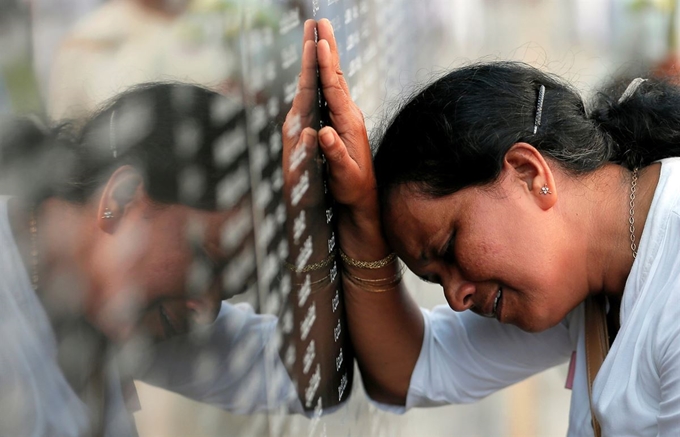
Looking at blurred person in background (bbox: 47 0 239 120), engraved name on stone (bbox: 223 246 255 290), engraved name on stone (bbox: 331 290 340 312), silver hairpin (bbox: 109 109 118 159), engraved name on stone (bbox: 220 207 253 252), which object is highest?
blurred person in background (bbox: 47 0 239 120)

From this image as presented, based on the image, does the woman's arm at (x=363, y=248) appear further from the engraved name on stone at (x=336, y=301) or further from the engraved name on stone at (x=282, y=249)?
the engraved name on stone at (x=282, y=249)

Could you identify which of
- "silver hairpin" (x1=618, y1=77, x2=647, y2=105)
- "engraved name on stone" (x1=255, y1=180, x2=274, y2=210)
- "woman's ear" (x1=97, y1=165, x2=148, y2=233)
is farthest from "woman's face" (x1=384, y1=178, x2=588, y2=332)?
"woman's ear" (x1=97, y1=165, x2=148, y2=233)

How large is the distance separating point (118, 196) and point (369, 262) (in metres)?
0.63

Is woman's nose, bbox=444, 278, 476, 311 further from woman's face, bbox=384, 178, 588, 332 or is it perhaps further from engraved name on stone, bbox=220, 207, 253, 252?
engraved name on stone, bbox=220, 207, 253, 252

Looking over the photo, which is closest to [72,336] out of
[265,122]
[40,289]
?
[40,289]

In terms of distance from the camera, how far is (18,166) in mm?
255

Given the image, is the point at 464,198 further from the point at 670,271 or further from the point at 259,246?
the point at 259,246

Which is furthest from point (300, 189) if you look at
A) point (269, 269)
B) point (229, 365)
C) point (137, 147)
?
point (137, 147)

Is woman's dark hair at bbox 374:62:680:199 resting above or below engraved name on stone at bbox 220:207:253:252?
below

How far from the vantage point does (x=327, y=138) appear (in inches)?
29.4

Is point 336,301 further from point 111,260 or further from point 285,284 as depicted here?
point 111,260

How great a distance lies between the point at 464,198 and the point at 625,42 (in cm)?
156

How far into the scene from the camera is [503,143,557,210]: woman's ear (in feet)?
2.71

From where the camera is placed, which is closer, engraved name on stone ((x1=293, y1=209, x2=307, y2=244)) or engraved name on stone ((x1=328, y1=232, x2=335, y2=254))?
engraved name on stone ((x1=293, y1=209, x2=307, y2=244))
